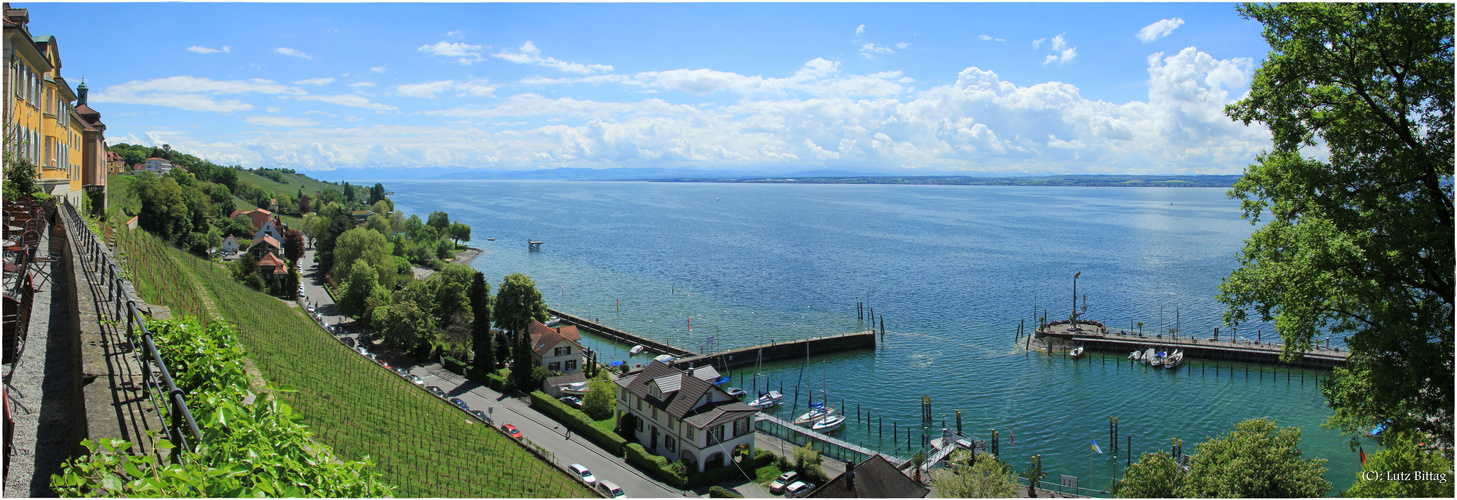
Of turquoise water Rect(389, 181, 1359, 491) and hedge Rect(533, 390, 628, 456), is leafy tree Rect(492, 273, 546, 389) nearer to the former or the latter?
turquoise water Rect(389, 181, 1359, 491)

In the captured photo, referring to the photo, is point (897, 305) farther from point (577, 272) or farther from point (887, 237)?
point (887, 237)

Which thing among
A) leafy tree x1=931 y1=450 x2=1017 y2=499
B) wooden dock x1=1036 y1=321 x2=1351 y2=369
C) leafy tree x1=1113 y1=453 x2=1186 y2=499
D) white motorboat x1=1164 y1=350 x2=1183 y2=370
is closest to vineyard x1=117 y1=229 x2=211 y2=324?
leafy tree x1=1113 y1=453 x2=1186 y2=499

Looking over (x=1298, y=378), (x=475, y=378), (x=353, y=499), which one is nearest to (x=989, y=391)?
(x=1298, y=378)

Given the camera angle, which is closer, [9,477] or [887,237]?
[9,477]

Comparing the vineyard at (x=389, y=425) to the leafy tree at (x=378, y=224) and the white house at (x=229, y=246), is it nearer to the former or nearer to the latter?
the white house at (x=229, y=246)

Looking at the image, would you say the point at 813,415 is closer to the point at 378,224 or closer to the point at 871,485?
the point at 871,485
